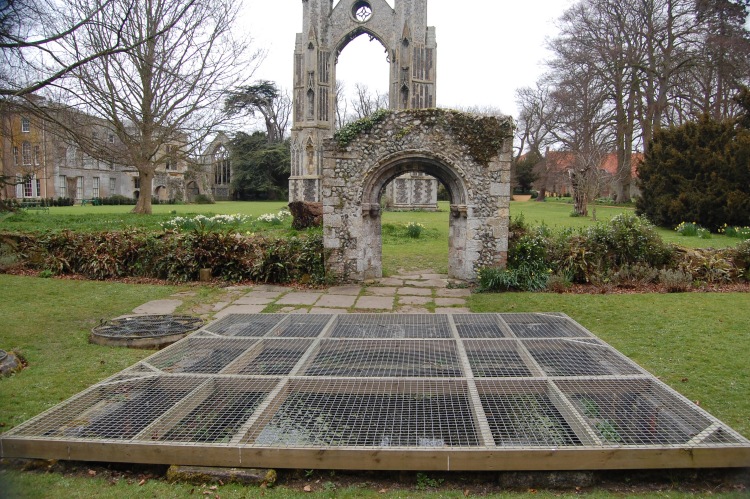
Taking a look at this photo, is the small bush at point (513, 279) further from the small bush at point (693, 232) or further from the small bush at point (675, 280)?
the small bush at point (693, 232)

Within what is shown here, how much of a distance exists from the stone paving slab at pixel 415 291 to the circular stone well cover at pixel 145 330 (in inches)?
155

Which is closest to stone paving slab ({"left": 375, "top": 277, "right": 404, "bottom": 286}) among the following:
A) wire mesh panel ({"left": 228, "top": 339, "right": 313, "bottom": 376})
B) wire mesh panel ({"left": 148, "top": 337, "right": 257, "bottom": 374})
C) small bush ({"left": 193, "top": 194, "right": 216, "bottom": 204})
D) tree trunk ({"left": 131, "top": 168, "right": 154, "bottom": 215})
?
wire mesh panel ({"left": 228, "top": 339, "right": 313, "bottom": 376})

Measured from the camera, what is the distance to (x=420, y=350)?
527cm

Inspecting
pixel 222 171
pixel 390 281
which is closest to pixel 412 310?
pixel 390 281

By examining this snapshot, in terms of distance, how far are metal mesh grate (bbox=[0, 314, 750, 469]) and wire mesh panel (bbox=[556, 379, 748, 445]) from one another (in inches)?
0.5

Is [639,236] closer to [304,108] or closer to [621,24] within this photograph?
[621,24]

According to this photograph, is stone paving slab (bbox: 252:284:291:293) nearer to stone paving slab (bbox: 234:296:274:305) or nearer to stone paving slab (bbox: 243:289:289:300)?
stone paving slab (bbox: 243:289:289:300)

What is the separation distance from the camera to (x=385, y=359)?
5059 mm

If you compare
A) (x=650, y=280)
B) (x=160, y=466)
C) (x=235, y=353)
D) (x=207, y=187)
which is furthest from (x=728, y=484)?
(x=207, y=187)

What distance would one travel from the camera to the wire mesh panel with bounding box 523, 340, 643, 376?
15.0ft

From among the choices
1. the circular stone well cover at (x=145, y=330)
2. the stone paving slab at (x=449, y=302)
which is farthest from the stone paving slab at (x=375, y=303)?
the circular stone well cover at (x=145, y=330)

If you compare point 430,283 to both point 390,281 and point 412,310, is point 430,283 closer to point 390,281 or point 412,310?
point 390,281

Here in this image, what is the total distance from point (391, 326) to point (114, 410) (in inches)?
128

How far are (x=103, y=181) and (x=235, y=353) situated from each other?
51528 millimetres
